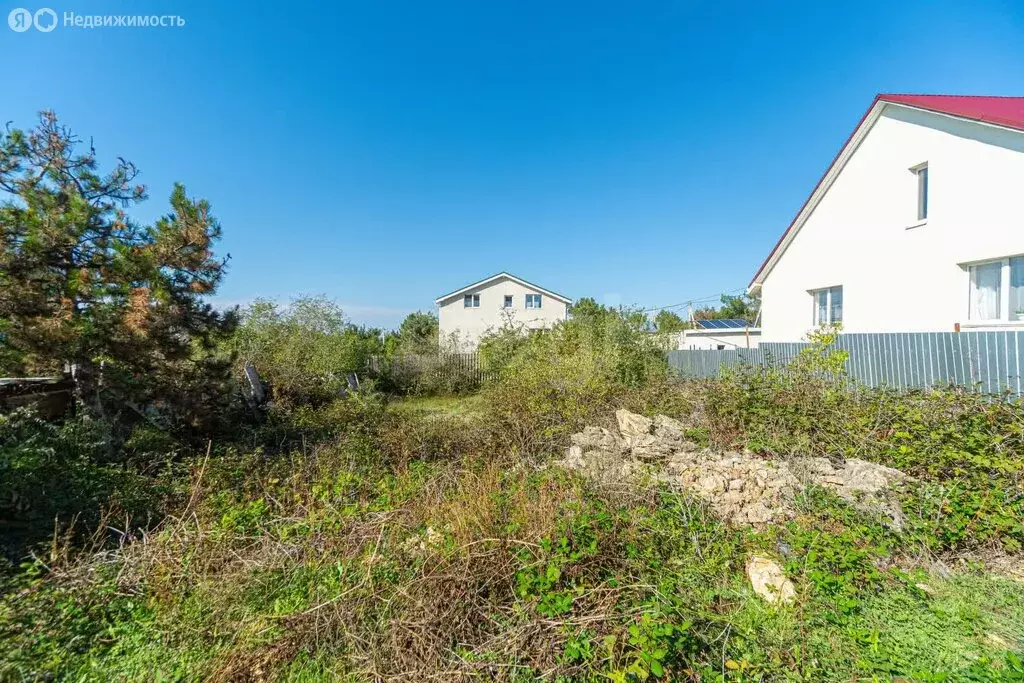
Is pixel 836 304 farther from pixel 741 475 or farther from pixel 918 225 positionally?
pixel 741 475

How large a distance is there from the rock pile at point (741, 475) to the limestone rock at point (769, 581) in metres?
0.58

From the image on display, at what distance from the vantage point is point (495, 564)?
8.43 ft

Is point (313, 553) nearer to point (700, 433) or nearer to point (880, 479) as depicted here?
point (700, 433)

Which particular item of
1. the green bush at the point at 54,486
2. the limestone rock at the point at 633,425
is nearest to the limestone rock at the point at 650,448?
the limestone rock at the point at 633,425

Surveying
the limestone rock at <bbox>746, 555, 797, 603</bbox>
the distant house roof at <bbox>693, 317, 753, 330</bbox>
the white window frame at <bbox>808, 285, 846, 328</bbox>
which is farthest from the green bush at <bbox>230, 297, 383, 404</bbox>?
the distant house roof at <bbox>693, 317, 753, 330</bbox>

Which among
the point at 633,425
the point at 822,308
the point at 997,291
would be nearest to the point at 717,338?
the point at 822,308

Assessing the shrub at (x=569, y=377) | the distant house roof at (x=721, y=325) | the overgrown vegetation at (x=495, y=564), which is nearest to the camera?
the overgrown vegetation at (x=495, y=564)

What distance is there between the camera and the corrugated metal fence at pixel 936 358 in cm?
579

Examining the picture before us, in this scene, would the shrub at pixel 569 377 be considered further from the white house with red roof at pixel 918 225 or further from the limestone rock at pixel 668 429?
the white house with red roof at pixel 918 225

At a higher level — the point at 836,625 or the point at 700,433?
the point at 700,433

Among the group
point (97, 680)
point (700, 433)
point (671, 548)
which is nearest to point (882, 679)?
point (671, 548)

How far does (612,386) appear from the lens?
315 inches

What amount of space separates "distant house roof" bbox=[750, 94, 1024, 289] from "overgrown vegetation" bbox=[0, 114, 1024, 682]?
5.69 meters

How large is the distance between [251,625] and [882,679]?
130 inches
